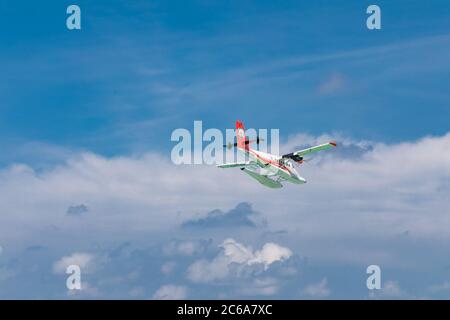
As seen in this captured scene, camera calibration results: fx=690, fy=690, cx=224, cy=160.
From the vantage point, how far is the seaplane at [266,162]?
582 feet

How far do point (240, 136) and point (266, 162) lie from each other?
383 inches

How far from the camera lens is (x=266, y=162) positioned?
178m

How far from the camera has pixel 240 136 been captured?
180250mm

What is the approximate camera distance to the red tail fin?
178250mm

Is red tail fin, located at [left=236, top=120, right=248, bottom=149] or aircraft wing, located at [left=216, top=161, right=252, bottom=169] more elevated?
red tail fin, located at [left=236, top=120, right=248, bottom=149]

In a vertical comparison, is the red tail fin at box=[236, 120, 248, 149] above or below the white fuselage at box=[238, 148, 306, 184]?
above

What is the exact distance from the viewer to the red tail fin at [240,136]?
178250 mm

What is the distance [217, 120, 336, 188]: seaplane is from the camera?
178 meters

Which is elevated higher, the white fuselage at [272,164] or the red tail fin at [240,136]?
the red tail fin at [240,136]
